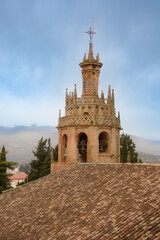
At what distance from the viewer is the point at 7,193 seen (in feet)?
59.0

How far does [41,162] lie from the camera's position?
47.0m

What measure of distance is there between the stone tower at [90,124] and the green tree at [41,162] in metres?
20.9

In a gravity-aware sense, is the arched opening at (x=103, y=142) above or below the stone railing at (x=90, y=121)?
below

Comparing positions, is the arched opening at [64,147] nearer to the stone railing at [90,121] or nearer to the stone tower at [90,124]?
the stone tower at [90,124]

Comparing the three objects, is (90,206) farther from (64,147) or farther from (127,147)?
(127,147)

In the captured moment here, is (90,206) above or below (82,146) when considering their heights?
below

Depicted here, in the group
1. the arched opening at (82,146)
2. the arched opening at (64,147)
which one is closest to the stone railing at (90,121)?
the arched opening at (82,146)

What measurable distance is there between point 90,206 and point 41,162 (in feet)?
118

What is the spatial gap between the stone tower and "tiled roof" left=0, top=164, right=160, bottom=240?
219 inches

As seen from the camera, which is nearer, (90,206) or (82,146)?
(90,206)

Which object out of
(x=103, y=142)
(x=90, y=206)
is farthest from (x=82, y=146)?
(x=90, y=206)

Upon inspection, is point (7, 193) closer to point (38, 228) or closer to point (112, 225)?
point (38, 228)

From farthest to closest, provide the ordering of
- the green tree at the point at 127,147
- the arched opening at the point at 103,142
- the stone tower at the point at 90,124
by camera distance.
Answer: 1. the green tree at the point at 127,147
2. the arched opening at the point at 103,142
3. the stone tower at the point at 90,124

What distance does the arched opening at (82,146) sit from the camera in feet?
78.3
